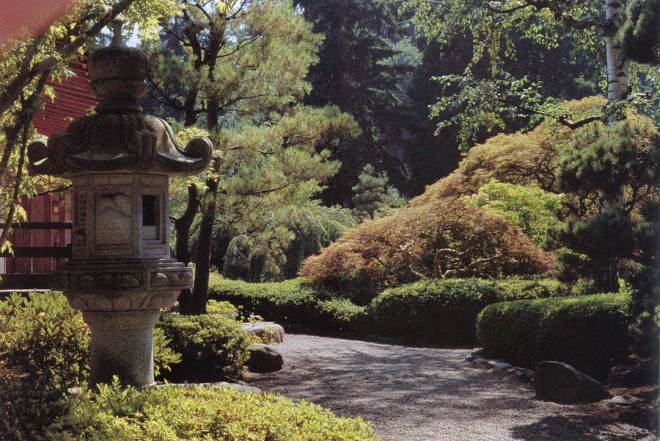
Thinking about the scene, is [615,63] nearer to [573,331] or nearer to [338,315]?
[573,331]

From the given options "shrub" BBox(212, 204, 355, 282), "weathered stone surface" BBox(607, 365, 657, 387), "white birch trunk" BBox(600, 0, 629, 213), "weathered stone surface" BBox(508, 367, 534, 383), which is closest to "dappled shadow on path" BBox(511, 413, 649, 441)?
"weathered stone surface" BBox(607, 365, 657, 387)

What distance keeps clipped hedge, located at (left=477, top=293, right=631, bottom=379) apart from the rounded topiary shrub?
3.11 m

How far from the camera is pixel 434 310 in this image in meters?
13.0

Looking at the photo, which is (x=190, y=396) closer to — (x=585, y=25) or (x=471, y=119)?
(x=471, y=119)

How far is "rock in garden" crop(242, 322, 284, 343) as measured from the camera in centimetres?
1123

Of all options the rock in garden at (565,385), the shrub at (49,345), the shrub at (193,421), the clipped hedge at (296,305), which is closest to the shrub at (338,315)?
the clipped hedge at (296,305)

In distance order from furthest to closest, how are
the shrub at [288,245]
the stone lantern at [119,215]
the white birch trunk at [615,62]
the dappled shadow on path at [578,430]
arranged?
the shrub at [288,245] < the white birch trunk at [615,62] < the dappled shadow on path at [578,430] < the stone lantern at [119,215]

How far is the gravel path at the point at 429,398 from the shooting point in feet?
20.7

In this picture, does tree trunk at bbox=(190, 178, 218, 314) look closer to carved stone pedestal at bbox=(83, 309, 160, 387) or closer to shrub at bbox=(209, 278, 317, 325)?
shrub at bbox=(209, 278, 317, 325)

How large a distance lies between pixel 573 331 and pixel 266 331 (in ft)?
16.1

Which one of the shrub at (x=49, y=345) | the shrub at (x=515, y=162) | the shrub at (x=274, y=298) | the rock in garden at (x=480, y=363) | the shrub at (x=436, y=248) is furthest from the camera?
the shrub at (x=515, y=162)

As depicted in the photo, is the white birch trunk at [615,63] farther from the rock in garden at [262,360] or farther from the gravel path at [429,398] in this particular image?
the rock in garden at [262,360]

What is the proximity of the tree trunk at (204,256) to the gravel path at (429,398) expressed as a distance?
4.87 feet

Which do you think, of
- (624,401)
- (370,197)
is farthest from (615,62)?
(370,197)
